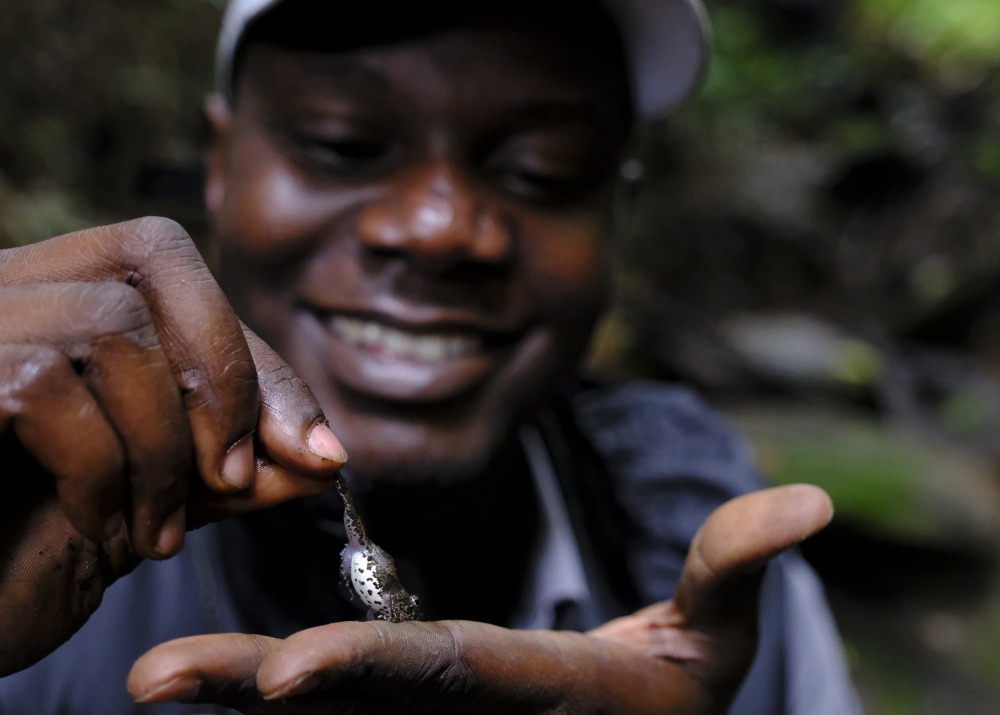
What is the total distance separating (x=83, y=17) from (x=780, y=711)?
3.85m

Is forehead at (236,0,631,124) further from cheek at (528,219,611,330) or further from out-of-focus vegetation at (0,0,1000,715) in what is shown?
out-of-focus vegetation at (0,0,1000,715)

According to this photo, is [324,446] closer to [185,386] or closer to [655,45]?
[185,386]

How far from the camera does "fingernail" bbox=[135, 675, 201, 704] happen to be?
2.67 feet

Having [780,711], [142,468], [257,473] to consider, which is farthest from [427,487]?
[780,711]

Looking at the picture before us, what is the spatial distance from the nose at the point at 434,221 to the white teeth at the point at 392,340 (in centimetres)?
16

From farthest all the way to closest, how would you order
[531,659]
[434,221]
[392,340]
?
[392,340], [434,221], [531,659]

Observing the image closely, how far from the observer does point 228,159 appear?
1937mm

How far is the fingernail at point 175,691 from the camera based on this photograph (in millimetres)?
813

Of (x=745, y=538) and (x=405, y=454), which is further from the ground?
(x=745, y=538)

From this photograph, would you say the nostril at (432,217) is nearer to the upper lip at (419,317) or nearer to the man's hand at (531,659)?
the upper lip at (419,317)

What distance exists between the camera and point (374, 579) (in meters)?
1.15

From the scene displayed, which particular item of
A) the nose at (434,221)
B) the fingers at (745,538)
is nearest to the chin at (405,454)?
the nose at (434,221)

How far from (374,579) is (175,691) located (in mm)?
359

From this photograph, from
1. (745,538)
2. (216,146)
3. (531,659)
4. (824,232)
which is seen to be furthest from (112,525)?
(824,232)
